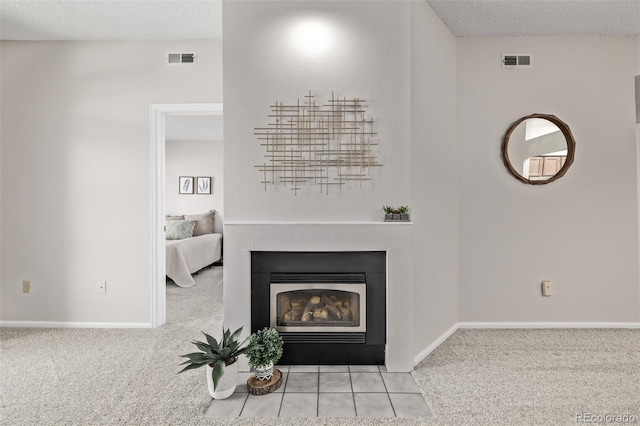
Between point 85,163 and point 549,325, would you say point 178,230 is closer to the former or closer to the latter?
point 85,163

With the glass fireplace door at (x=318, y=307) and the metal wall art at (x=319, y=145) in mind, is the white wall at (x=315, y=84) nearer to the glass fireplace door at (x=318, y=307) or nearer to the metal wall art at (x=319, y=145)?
the metal wall art at (x=319, y=145)

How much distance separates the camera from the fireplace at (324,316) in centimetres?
254

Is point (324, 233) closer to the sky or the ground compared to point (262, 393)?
A: closer to the sky

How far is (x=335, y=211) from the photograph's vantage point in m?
2.58

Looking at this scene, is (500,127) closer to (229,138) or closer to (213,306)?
(229,138)

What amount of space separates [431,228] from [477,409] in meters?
1.30

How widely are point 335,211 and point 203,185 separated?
18.4 feet

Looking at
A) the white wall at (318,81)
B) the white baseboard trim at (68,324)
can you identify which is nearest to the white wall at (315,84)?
the white wall at (318,81)

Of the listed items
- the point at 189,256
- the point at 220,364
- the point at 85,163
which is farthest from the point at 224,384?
the point at 189,256

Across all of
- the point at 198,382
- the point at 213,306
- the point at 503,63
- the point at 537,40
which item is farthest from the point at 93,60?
the point at 537,40

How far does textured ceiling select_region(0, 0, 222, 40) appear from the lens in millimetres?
2867

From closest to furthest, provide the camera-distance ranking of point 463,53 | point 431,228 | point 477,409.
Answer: point 477,409, point 431,228, point 463,53

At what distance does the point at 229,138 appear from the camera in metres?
2.56

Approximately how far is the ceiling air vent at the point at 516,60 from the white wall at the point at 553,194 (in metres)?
0.05
